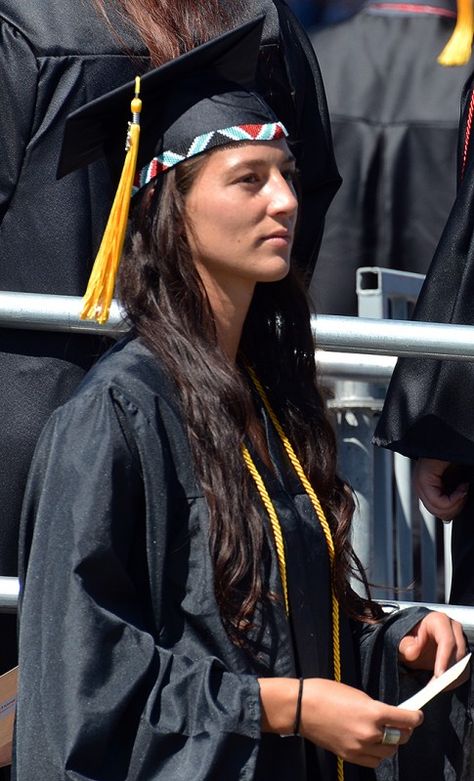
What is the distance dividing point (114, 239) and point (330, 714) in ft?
2.49

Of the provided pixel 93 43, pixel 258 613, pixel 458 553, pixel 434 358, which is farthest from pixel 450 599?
pixel 93 43

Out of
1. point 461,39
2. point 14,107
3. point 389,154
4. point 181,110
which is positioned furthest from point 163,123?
point 389,154

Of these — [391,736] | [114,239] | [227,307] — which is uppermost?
[114,239]

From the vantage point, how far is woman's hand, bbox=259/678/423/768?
205 centimetres

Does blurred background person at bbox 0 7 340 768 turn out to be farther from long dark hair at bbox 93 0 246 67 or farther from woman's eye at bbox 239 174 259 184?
woman's eye at bbox 239 174 259 184

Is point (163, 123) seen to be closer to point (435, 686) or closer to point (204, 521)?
point (204, 521)

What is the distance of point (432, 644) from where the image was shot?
235 centimetres

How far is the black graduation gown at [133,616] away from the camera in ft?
6.62

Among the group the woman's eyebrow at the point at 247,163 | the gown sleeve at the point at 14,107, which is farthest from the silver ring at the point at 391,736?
the gown sleeve at the point at 14,107

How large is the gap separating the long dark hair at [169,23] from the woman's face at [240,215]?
0.61 meters

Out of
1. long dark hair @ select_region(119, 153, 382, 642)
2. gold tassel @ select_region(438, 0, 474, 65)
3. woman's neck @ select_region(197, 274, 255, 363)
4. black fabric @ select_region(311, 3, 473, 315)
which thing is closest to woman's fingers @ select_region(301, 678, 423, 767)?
long dark hair @ select_region(119, 153, 382, 642)

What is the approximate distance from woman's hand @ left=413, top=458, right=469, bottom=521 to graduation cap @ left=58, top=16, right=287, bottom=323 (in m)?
0.84

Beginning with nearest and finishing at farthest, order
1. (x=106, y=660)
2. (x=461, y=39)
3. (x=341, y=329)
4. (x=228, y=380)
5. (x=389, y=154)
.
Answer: (x=106, y=660) < (x=228, y=380) < (x=341, y=329) < (x=461, y=39) < (x=389, y=154)

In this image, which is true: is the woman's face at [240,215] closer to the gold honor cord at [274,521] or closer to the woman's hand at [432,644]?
the gold honor cord at [274,521]
